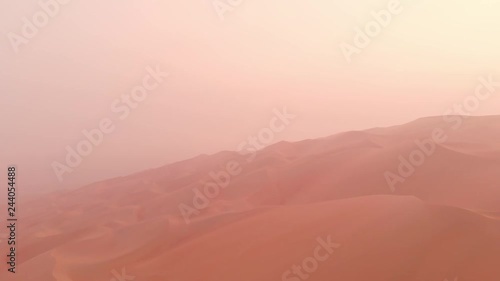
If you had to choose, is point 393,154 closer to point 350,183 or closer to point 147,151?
point 350,183

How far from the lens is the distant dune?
10.5ft

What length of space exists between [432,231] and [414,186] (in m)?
1.71

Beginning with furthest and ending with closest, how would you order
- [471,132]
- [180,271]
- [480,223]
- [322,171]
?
1. [471,132]
2. [322,171]
3. [180,271]
4. [480,223]

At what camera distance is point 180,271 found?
12.2 ft

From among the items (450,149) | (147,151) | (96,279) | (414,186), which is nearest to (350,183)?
(414,186)

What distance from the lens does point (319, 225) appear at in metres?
3.90

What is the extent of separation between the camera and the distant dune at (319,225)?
321 centimetres

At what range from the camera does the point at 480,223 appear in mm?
3291

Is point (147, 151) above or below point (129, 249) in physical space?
above

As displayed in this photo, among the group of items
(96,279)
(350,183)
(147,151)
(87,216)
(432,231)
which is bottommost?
(432,231)

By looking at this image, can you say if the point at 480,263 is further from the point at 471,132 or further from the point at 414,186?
the point at 471,132

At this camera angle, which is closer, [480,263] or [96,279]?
[480,263]

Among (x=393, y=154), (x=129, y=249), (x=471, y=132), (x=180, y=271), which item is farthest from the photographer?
(x=471, y=132)

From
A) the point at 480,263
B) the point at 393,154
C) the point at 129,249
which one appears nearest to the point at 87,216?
the point at 129,249
